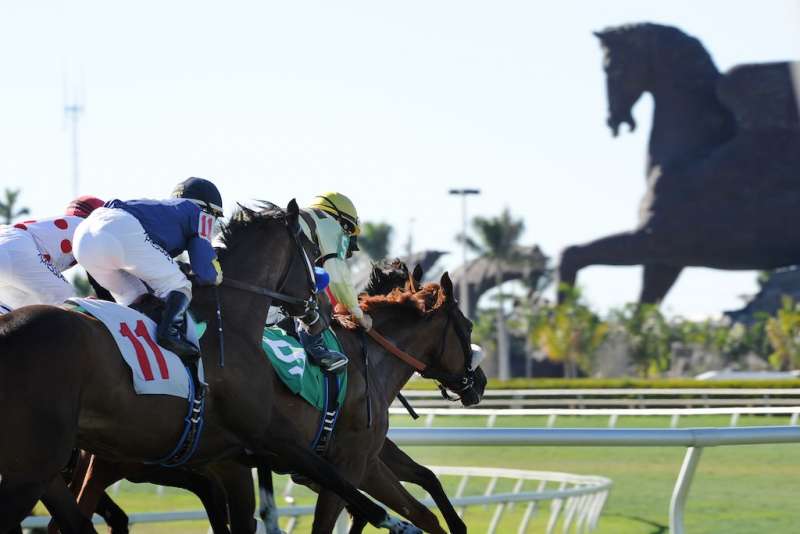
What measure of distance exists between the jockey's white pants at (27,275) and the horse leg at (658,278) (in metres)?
34.3

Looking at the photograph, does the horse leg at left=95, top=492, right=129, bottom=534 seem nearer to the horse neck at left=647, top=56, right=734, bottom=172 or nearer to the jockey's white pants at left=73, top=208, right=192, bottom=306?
the jockey's white pants at left=73, top=208, right=192, bottom=306

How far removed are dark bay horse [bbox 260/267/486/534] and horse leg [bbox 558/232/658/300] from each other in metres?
30.1

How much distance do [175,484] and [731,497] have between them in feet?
10.5

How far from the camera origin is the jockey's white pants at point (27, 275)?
538 centimetres

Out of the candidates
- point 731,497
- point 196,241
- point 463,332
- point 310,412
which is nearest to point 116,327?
point 196,241

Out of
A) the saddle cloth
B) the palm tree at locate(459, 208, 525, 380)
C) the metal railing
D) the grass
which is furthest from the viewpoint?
the palm tree at locate(459, 208, 525, 380)

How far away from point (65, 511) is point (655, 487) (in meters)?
7.34

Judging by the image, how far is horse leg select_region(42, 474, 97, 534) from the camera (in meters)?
4.62

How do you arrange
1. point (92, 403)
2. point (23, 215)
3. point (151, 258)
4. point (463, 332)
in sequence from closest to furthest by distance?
point (92, 403)
point (151, 258)
point (463, 332)
point (23, 215)

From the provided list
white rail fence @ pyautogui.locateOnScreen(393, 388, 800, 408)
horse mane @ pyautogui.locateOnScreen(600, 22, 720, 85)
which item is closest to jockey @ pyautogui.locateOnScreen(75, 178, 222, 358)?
white rail fence @ pyautogui.locateOnScreen(393, 388, 800, 408)

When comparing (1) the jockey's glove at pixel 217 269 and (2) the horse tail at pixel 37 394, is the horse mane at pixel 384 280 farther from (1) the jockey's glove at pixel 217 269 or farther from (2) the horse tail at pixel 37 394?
(2) the horse tail at pixel 37 394

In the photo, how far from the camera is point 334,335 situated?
6.04 meters

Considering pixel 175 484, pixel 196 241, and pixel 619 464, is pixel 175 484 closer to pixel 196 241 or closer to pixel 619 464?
pixel 196 241

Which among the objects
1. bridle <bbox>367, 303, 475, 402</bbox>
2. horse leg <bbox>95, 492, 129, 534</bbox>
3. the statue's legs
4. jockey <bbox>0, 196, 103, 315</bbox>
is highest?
jockey <bbox>0, 196, 103, 315</bbox>
